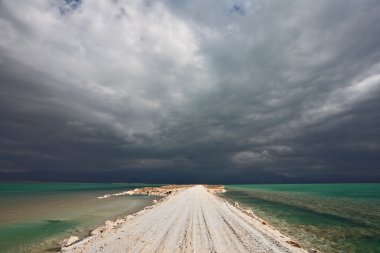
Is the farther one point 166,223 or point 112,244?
point 166,223

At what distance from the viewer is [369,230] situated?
23.7 m

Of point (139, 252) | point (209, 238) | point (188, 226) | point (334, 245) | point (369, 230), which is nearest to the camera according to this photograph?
point (139, 252)

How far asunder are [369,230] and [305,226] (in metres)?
5.51

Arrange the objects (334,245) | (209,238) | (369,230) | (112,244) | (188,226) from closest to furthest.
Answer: (112,244)
(209,238)
(334,245)
(188,226)
(369,230)

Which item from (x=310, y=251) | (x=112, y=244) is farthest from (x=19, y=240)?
(x=310, y=251)

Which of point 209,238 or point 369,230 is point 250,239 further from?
point 369,230

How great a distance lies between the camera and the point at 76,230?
73.5 ft

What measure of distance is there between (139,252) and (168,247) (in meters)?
1.64

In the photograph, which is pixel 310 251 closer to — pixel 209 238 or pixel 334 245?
pixel 334 245

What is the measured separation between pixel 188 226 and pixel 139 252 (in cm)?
722

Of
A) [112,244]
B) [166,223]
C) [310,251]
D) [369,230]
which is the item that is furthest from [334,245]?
[112,244]

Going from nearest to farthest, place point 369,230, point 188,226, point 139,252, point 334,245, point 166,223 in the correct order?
point 139,252 < point 334,245 < point 188,226 < point 166,223 < point 369,230

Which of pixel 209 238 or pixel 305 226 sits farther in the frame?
pixel 305 226

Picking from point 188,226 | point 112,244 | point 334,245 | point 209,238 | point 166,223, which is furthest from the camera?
point 166,223
